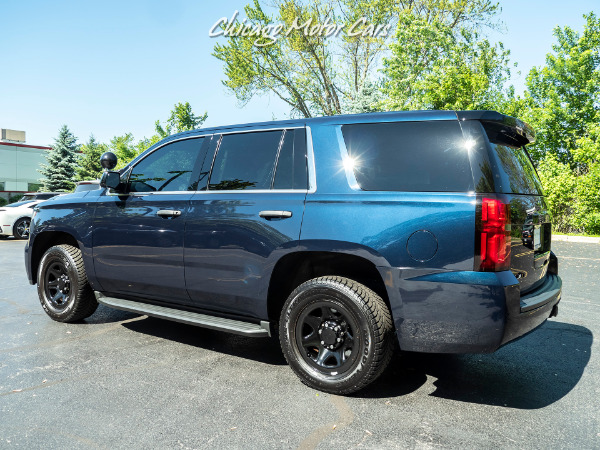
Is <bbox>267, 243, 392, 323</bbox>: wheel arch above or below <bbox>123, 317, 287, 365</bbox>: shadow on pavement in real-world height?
above

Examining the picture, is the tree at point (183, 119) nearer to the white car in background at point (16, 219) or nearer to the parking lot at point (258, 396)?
the white car in background at point (16, 219)

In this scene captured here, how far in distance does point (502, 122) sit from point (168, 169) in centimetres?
288

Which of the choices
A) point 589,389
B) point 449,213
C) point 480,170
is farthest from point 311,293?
point 589,389

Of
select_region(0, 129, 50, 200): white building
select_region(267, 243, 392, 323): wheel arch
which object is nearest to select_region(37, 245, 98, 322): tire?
select_region(267, 243, 392, 323): wheel arch

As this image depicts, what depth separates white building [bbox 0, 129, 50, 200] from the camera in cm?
4384

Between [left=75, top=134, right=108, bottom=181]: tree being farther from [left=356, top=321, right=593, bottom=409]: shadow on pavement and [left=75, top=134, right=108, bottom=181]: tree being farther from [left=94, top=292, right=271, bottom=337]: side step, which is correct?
[left=356, top=321, right=593, bottom=409]: shadow on pavement

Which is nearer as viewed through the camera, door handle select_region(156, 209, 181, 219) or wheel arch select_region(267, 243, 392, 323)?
wheel arch select_region(267, 243, 392, 323)

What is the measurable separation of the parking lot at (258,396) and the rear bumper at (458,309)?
495 millimetres

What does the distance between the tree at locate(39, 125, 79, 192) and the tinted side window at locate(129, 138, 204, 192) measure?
37.6 meters

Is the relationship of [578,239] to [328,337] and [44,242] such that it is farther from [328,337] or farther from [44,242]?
[44,242]

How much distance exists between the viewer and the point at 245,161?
13.3 feet

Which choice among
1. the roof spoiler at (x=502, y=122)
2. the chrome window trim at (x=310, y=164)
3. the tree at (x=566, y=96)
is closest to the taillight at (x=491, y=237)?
the roof spoiler at (x=502, y=122)

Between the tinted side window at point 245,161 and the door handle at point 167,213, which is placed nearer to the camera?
the tinted side window at point 245,161

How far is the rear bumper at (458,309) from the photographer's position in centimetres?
290
